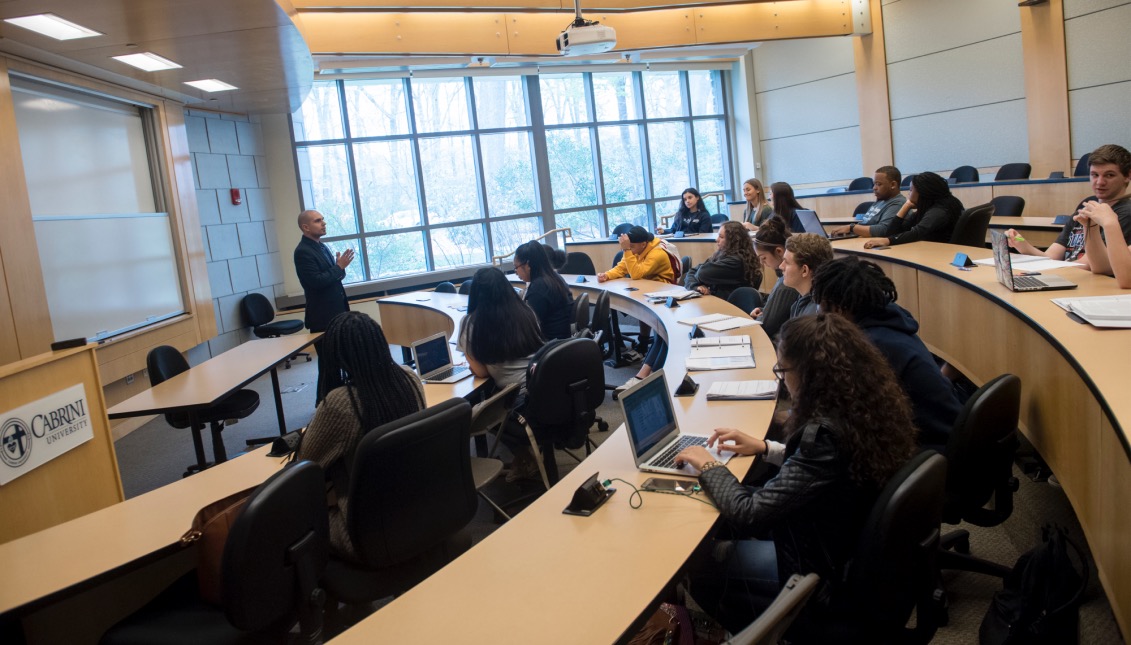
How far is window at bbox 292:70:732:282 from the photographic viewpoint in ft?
34.1

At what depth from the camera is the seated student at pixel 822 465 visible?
1.85m

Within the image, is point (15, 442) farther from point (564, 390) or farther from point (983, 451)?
point (983, 451)

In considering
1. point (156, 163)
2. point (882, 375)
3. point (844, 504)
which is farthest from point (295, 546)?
point (156, 163)

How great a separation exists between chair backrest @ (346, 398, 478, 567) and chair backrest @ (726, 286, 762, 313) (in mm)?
2819

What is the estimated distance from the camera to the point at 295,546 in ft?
6.81

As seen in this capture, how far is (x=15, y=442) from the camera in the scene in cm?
289

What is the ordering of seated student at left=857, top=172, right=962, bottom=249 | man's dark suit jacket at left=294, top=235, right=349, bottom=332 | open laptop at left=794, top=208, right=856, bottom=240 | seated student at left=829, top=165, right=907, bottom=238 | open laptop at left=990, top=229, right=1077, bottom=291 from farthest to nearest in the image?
1. open laptop at left=794, top=208, right=856, bottom=240
2. man's dark suit jacket at left=294, top=235, right=349, bottom=332
3. seated student at left=829, top=165, right=907, bottom=238
4. seated student at left=857, top=172, right=962, bottom=249
5. open laptop at left=990, top=229, right=1077, bottom=291

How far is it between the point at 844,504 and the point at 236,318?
314 inches

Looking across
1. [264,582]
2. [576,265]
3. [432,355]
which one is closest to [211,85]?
[576,265]

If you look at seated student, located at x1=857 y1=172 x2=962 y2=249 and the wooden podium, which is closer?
the wooden podium

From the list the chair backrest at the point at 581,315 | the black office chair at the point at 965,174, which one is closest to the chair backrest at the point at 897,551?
the chair backrest at the point at 581,315

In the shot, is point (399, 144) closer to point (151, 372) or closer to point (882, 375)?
point (151, 372)

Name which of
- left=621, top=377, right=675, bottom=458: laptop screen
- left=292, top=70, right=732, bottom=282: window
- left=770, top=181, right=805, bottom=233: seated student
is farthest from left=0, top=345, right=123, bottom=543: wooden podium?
left=292, top=70, right=732, bottom=282: window

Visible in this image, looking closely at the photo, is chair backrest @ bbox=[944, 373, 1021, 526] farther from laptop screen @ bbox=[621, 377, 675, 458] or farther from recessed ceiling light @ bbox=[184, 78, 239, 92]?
recessed ceiling light @ bbox=[184, 78, 239, 92]
